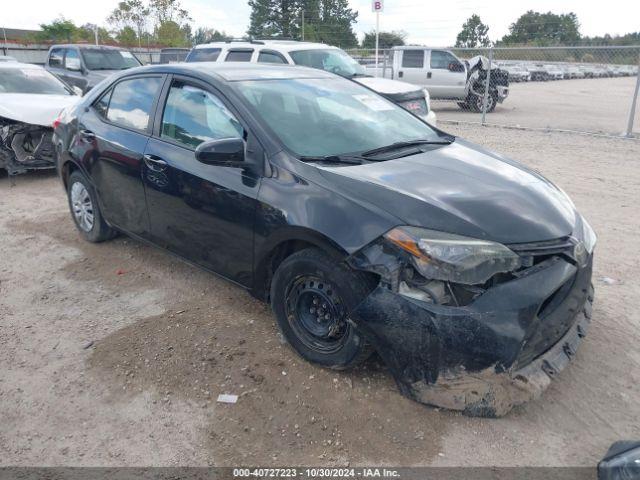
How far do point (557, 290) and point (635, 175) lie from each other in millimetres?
6156

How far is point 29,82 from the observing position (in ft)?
29.2

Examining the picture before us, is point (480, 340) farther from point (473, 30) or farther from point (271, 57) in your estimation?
point (473, 30)

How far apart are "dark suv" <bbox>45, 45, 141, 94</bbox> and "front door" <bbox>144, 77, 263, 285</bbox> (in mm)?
10771

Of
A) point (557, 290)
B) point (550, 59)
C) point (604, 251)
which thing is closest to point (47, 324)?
point (557, 290)

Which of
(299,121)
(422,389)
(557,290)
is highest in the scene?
(299,121)

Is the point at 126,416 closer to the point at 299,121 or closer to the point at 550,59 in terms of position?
the point at 299,121

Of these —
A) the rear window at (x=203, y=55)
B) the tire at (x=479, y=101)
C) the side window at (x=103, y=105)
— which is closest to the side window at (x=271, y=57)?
the rear window at (x=203, y=55)

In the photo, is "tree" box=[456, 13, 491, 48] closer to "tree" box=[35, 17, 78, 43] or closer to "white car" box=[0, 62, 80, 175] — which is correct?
"tree" box=[35, 17, 78, 43]

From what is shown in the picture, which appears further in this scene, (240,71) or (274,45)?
(274,45)

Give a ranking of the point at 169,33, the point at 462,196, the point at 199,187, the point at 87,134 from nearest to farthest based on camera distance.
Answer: the point at 462,196 < the point at 199,187 < the point at 87,134 < the point at 169,33

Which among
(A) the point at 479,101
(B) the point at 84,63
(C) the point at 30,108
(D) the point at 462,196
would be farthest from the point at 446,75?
(D) the point at 462,196

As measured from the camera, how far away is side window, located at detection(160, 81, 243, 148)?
3.59 m

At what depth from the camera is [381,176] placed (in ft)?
10.1

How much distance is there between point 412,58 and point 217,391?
15802mm
